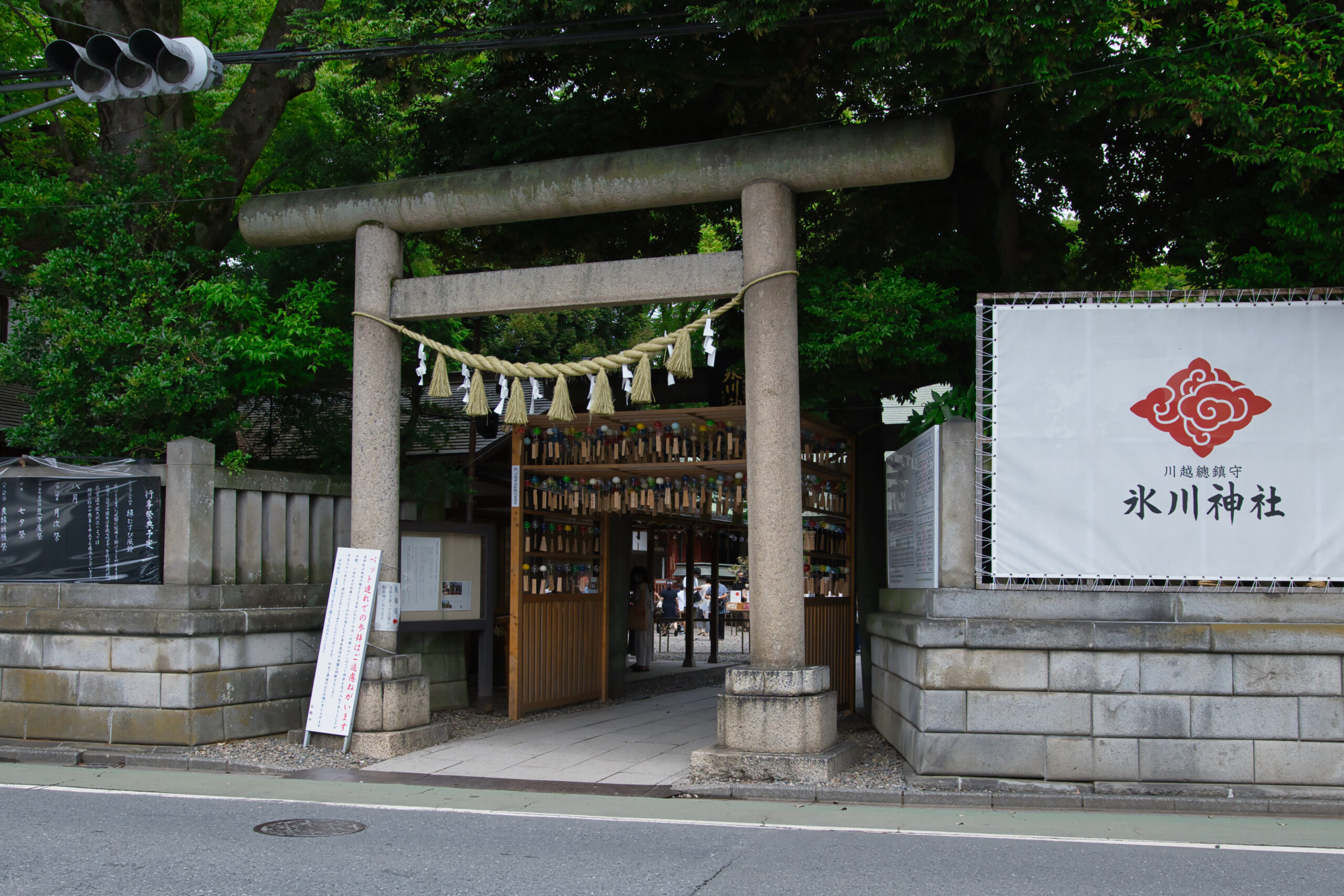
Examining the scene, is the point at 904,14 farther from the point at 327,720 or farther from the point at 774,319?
the point at 327,720

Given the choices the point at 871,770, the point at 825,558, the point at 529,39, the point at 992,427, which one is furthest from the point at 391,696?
the point at 529,39

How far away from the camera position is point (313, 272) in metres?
12.8

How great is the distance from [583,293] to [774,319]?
73.4 inches

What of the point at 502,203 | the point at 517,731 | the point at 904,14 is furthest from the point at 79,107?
the point at 904,14

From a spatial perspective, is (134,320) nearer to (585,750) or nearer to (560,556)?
(560,556)

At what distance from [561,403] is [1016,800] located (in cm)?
512

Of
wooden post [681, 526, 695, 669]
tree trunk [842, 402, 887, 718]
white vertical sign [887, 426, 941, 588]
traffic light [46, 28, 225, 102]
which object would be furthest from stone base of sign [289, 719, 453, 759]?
wooden post [681, 526, 695, 669]

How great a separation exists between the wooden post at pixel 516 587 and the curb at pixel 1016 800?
4.24 metres

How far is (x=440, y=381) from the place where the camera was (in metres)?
10.6

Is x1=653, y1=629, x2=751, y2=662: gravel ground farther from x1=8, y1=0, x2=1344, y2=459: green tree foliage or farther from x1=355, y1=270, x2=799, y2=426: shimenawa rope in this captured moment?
x1=355, y1=270, x2=799, y2=426: shimenawa rope

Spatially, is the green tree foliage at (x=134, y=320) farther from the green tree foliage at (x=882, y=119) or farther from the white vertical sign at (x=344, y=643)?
the white vertical sign at (x=344, y=643)

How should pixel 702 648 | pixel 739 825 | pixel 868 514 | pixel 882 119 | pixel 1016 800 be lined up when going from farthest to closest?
1. pixel 702 648
2. pixel 868 514
3. pixel 882 119
4. pixel 1016 800
5. pixel 739 825

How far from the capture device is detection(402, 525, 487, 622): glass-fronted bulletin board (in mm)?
11539

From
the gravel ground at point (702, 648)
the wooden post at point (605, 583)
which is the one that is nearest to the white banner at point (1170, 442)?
the wooden post at point (605, 583)
